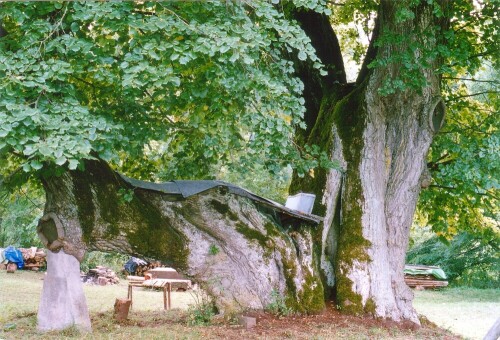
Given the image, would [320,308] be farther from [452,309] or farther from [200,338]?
[452,309]

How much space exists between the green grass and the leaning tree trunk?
309cm

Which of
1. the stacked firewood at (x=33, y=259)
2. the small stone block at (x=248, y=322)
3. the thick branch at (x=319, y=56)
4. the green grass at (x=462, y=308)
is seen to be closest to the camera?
the small stone block at (x=248, y=322)

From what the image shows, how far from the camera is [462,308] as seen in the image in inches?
589

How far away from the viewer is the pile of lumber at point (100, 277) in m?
18.6

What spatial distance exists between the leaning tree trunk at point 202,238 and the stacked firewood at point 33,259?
48.2 feet

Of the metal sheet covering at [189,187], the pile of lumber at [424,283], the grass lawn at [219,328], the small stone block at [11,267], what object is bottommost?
the pile of lumber at [424,283]

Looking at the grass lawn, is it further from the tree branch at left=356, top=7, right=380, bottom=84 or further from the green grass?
the tree branch at left=356, top=7, right=380, bottom=84

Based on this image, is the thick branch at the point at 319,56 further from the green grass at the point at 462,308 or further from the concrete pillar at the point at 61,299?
the concrete pillar at the point at 61,299

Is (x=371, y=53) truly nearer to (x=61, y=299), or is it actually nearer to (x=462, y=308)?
(x=61, y=299)

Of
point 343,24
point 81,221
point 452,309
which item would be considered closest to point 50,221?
point 81,221

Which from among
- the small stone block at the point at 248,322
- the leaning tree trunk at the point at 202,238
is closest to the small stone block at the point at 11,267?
the leaning tree trunk at the point at 202,238

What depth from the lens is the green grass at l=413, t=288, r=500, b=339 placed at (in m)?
11.3

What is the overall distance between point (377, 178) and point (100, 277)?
1255cm

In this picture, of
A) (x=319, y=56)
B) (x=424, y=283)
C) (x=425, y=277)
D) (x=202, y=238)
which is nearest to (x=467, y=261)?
(x=425, y=277)
